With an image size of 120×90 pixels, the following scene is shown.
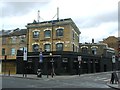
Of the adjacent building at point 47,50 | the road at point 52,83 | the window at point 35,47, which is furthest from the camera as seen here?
the window at point 35,47

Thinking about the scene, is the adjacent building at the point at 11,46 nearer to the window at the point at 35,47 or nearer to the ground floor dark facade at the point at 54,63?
the window at the point at 35,47

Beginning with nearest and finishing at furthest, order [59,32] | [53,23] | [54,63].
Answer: [54,63], [59,32], [53,23]

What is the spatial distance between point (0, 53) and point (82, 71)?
1829 centimetres

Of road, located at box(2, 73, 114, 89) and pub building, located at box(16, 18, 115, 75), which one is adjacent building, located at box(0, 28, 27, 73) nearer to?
pub building, located at box(16, 18, 115, 75)

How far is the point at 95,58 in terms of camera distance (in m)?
61.9

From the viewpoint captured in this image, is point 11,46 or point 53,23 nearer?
point 53,23

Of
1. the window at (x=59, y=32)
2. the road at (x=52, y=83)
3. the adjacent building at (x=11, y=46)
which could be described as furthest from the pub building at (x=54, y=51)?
the road at (x=52, y=83)

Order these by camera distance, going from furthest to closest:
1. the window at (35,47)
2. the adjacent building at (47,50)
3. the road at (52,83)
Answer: the window at (35,47) < the adjacent building at (47,50) < the road at (52,83)

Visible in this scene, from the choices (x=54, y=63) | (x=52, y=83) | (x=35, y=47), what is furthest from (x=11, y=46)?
(x=52, y=83)

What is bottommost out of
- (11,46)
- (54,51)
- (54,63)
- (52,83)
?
(52,83)

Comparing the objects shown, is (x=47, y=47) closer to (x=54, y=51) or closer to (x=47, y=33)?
(x=47, y=33)

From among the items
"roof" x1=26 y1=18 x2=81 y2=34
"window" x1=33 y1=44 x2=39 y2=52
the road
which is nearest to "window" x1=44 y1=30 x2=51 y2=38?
"roof" x1=26 y1=18 x2=81 y2=34

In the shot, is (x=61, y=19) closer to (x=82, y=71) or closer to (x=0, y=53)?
(x=82, y=71)

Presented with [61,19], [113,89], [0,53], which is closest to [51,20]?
[61,19]
